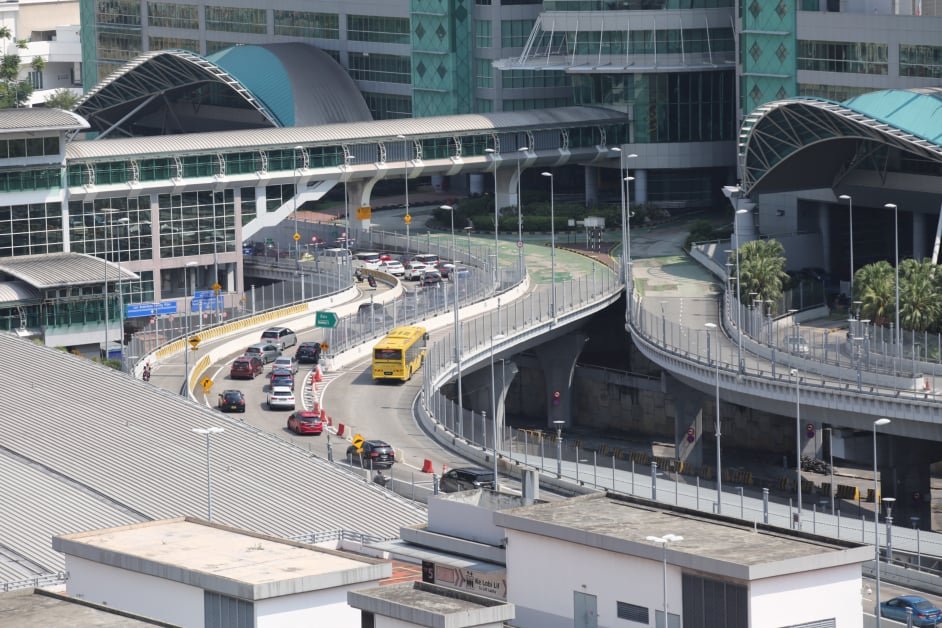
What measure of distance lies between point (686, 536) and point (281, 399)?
5878 cm

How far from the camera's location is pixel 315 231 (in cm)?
17400

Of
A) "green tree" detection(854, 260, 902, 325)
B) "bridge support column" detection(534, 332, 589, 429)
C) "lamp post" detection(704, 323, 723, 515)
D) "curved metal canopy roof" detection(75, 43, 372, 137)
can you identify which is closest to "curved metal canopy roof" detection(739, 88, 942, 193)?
"green tree" detection(854, 260, 902, 325)

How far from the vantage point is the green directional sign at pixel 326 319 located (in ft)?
442

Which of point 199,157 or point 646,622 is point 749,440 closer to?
point 199,157

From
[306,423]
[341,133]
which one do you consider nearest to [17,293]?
[306,423]

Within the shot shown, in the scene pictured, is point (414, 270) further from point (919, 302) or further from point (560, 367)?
point (919, 302)

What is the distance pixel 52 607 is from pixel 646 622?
1564cm

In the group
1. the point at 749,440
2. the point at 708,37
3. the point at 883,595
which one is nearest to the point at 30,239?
the point at 749,440

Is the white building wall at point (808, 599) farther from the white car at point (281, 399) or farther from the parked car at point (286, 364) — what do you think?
the parked car at point (286, 364)

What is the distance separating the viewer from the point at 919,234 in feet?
480

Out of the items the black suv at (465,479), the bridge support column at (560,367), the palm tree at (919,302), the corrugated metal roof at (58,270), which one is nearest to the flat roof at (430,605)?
the black suv at (465,479)

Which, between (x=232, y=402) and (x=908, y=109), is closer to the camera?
(x=232, y=402)

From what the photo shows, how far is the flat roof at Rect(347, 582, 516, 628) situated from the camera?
5625 centimetres

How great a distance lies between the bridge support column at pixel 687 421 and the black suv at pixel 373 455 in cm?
3282
